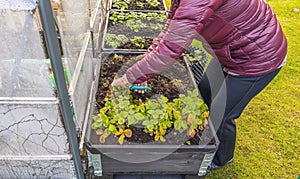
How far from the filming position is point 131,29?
2607mm

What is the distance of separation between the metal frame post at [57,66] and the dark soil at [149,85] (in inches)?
5.3

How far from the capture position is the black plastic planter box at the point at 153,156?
1324 millimetres

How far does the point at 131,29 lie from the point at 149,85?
102cm

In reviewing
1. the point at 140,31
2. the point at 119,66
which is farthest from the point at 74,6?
the point at 140,31

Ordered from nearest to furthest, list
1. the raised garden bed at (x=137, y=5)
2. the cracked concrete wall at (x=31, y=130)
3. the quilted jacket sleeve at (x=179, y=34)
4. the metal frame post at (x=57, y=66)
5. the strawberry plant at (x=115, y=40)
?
the metal frame post at (x=57, y=66) < the quilted jacket sleeve at (x=179, y=34) < the cracked concrete wall at (x=31, y=130) < the strawberry plant at (x=115, y=40) < the raised garden bed at (x=137, y=5)

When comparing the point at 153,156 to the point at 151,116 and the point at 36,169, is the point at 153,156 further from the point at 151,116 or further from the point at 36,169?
the point at 36,169

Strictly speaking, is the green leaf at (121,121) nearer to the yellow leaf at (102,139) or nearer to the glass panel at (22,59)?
the yellow leaf at (102,139)

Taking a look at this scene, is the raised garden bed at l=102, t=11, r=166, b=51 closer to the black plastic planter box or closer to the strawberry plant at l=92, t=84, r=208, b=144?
the strawberry plant at l=92, t=84, r=208, b=144

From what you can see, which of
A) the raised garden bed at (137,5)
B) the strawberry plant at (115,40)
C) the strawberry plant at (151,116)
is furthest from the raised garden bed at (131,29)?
the strawberry plant at (151,116)

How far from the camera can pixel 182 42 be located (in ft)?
3.65

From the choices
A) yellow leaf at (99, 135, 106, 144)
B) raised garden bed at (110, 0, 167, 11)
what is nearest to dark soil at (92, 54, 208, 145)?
yellow leaf at (99, 135, 106, 144)

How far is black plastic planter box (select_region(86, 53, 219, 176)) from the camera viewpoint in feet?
A: 4.34

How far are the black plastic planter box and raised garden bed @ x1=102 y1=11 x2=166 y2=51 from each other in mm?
955

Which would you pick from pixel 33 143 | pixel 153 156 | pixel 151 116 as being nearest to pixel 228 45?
pixel 151 116
